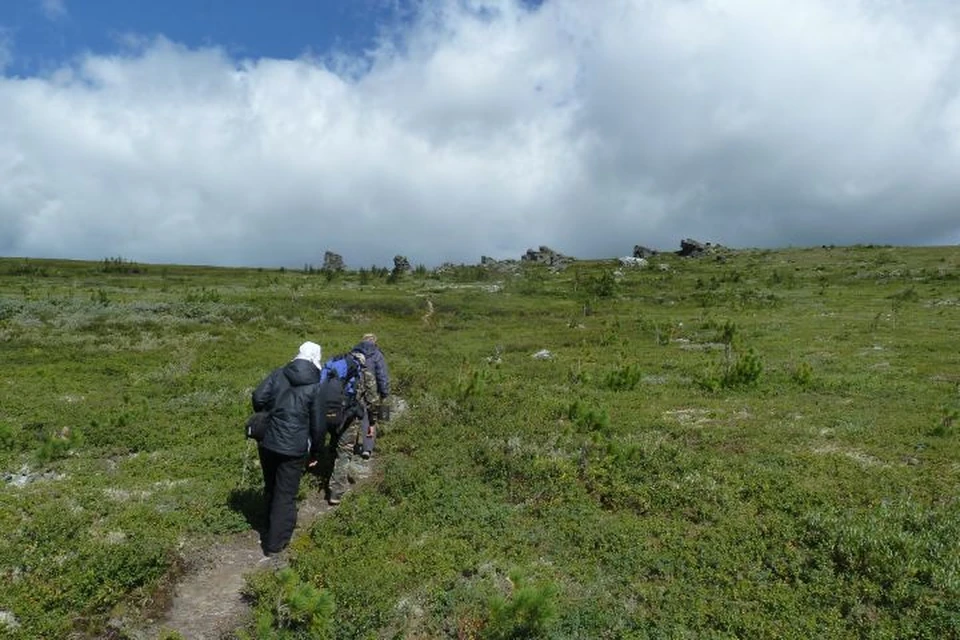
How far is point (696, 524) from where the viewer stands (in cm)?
1168

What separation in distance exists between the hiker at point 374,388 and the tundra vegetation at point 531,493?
0.88m

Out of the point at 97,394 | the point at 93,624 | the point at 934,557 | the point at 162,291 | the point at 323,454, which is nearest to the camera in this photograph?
the point at 93,624

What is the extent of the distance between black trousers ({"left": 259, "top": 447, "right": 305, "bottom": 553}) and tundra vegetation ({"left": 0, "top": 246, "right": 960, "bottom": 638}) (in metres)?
0.41

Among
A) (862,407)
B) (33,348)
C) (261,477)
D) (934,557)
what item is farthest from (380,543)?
(33,348)

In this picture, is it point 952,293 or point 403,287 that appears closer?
point 952,293

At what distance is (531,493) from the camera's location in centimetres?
1316

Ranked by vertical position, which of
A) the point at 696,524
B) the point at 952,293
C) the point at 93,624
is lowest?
the point at 93,624

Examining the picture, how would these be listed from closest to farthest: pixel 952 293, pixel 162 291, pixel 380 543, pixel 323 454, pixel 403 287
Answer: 1. pixel 380 543
2. pixel 323 454
3. pixel 952 293
4. pixel 162 291
5. pixel 403 287

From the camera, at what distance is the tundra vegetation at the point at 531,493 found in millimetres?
9344

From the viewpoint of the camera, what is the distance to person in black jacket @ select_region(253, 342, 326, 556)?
11492mm

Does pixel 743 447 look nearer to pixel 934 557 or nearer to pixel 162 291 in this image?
pixel 934 557

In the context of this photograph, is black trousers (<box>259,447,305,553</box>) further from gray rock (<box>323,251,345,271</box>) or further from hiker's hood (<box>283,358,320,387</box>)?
gray rock (<box>323,251,345,271</box>)

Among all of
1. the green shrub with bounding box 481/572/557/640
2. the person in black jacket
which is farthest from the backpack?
the green shrub with bounding box 481/572/557/640

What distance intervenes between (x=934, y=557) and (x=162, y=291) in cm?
5472
